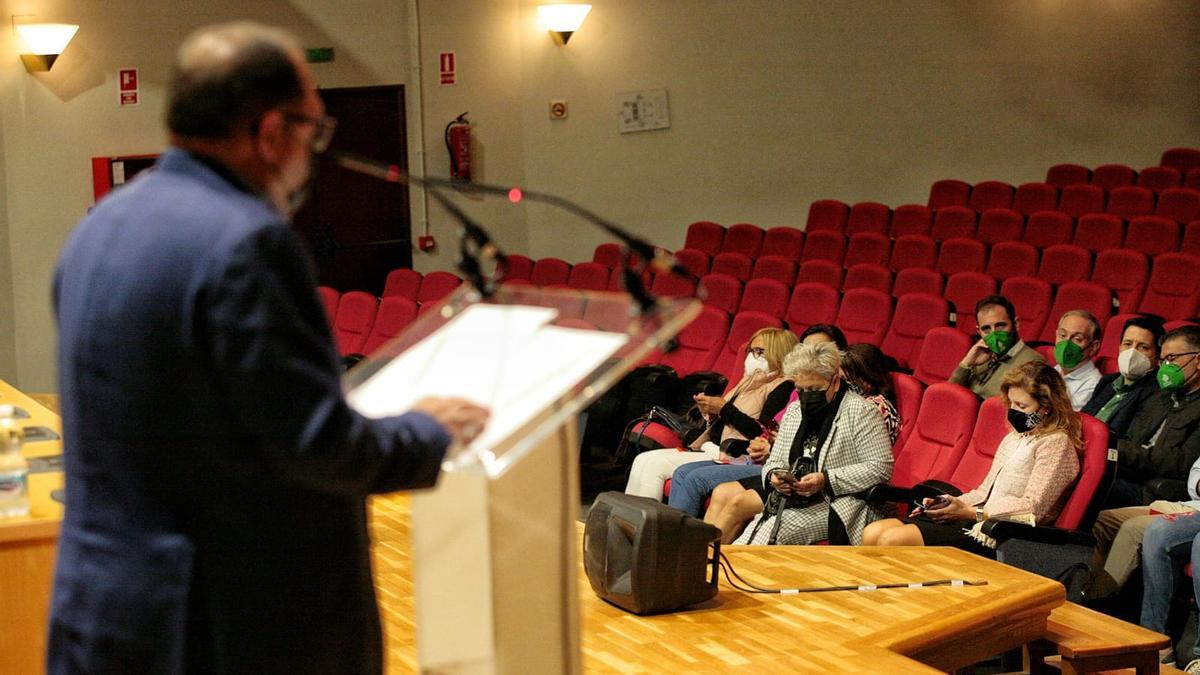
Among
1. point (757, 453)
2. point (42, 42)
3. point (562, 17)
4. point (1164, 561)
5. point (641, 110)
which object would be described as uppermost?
point (562, 17)

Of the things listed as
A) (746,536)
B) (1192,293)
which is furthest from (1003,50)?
(746,536)

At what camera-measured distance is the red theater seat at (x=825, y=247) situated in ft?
24.4

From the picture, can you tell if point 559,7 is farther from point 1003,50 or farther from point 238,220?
point 238,220

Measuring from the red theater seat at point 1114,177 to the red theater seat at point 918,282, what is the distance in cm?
234

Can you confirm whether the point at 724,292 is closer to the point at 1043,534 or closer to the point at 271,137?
the point at 1043,534

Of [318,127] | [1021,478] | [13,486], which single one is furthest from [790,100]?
[318,127]

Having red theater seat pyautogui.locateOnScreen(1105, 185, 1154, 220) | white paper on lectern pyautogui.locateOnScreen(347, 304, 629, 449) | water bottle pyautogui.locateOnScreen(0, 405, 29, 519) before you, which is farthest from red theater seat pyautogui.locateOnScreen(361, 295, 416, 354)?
white paper on lectern pyautogui.locateOnScreen(347, 304, 629, 449)

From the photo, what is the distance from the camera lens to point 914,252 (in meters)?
7.09

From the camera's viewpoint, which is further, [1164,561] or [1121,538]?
[1121,538]

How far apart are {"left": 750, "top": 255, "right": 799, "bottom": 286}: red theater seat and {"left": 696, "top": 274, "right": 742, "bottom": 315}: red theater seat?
34 centimetres

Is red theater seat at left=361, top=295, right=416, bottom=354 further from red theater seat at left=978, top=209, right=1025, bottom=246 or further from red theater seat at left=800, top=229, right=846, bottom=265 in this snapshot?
red theater seat at left=978, top=209, right=1025, bottom=246

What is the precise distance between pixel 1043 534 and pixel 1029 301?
2.64 meters

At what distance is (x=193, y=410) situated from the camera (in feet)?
3.61

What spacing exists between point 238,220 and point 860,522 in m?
3.08
